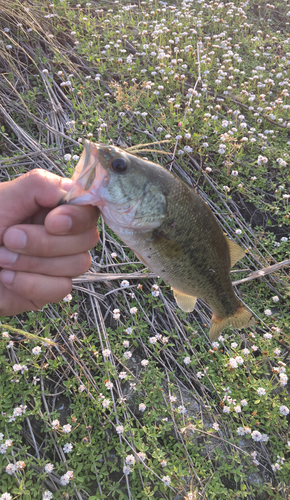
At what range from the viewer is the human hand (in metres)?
1.67

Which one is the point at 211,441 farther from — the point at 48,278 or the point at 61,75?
the point at 61,75

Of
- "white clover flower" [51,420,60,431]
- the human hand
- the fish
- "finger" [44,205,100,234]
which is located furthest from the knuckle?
"white clover flower" [51,420,60,431]

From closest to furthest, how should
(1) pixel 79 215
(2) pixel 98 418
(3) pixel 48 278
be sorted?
1. (1) pixel 79 215
2. (3) pixel 48 278
3. (2) pixel 98 418

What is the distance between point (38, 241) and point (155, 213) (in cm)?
61

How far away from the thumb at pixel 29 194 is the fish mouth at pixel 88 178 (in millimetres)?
198

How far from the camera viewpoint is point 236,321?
2.32 meters

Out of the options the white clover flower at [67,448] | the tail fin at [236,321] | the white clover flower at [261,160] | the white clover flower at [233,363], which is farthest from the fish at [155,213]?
the white clover flower at [261,160]

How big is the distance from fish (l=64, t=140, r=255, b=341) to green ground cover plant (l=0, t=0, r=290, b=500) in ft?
0.57

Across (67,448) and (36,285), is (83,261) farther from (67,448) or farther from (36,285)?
(67,448)

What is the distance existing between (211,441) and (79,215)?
219 centimetres

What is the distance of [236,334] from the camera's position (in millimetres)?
Result: 3309

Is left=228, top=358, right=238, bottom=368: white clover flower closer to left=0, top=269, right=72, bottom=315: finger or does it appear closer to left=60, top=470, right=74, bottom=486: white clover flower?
left=60, top=470, right=74, bottom=486: white clover flower

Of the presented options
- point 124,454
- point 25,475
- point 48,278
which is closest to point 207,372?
point 124,454

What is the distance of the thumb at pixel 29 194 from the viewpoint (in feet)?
5.56
